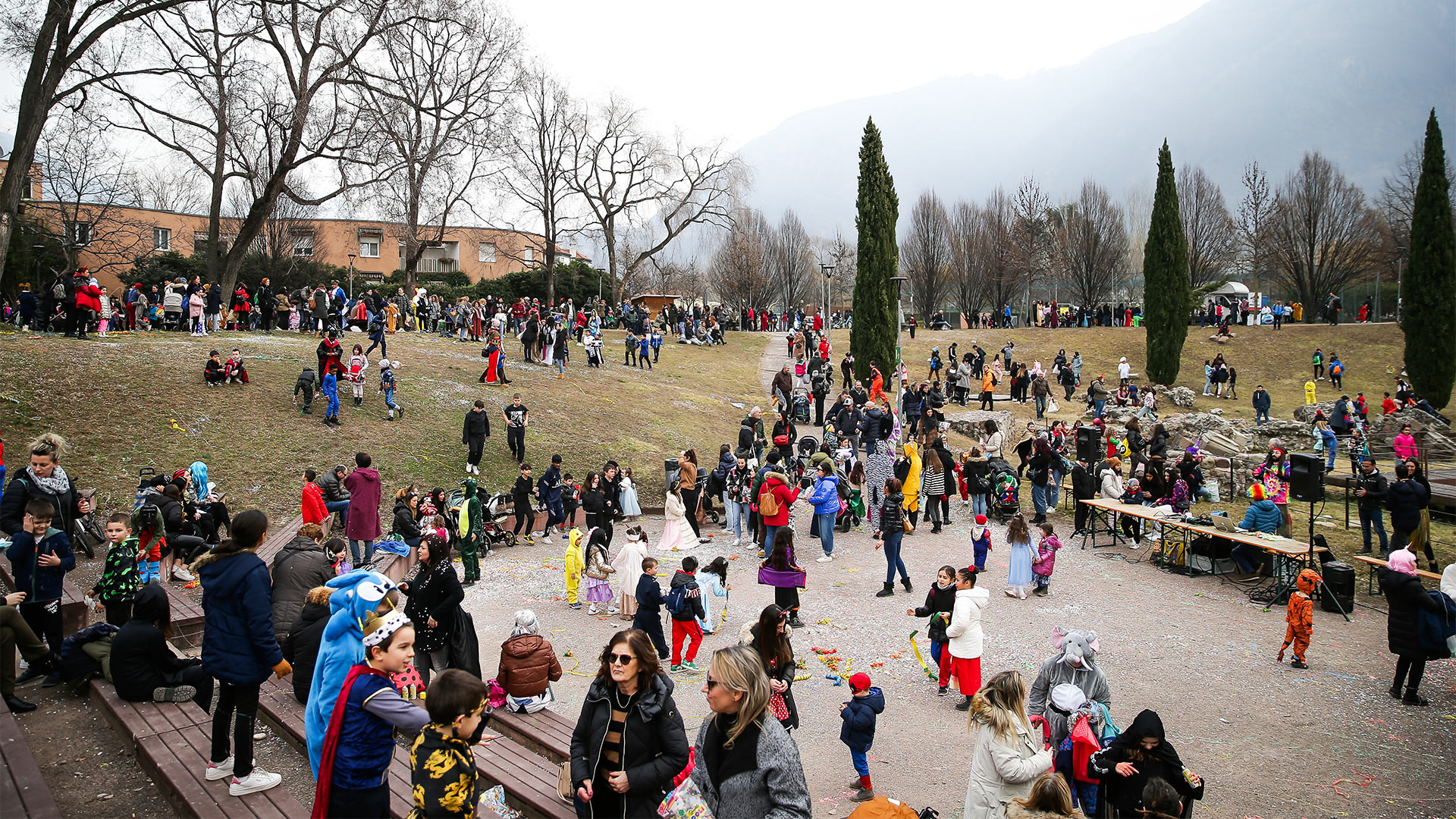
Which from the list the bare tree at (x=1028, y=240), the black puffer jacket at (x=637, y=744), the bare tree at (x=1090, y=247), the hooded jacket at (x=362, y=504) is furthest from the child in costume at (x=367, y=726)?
the bare tree at (x=1028, y=240)

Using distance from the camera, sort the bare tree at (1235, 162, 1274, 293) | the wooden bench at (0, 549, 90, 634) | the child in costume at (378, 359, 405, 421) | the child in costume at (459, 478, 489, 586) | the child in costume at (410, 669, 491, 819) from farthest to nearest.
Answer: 1. the bare tree at (1235, 162, 1274, 293)
2. the child in costume at (378, 359, 405, 421)
3. the child in costume at (459, 478, 489, 586)
4. the wooden bench at (0, 549, 90, 634)
5. the child in costume at (410, 669, 491, 819)

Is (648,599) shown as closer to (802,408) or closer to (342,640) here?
(342,640)

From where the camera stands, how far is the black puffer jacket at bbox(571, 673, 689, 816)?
12.4 ft

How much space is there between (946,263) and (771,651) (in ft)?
195

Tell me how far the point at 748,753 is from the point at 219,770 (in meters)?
3.64

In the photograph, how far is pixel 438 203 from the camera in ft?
129

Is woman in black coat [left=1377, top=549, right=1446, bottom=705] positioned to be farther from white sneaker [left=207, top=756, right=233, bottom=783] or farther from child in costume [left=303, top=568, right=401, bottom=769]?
white sneaker [left=207, top=756, right=233, bottom=783]

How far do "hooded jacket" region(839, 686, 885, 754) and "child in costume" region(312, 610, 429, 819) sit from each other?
3.49 m

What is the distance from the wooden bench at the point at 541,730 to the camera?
19.0 ft

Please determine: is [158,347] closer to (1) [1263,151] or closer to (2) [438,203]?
(2) [438,203]

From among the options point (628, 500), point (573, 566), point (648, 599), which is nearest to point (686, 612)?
point (648, 599)

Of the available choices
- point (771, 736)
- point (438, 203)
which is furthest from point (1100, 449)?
point (438, 203)

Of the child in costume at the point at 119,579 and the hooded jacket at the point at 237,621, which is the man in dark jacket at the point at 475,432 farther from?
the hooded jacket at the point at 237,621

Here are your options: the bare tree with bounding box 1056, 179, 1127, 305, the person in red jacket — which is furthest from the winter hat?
the bare tree with bounding box 1056, 179, 1127, 305
